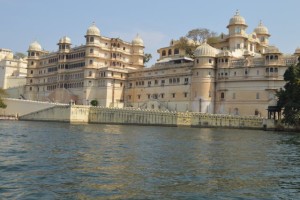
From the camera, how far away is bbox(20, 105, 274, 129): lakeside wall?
5509 centimetres

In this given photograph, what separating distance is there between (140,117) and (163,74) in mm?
13168

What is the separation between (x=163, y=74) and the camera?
Answer: 238 ft

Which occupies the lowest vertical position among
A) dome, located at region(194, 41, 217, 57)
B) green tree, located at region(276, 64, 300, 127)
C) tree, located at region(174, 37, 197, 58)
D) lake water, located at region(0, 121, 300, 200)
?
lake water, located at region(0, 121, 300, 200)

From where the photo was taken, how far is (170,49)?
81.4 metres

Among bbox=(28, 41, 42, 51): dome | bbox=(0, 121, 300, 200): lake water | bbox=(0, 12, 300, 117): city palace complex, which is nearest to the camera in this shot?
bbox=(0, 121, 300, 200): lake water

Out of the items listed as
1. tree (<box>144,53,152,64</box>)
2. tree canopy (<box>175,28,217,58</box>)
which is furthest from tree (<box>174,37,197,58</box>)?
tree (<box>144,53,152,64</box>)

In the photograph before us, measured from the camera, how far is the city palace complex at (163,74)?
6084 centimetres

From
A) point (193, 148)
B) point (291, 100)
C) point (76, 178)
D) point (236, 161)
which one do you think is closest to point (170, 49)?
point (291, 100)

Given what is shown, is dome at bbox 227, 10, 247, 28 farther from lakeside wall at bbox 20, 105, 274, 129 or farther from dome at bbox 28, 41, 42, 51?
dome at bbox 28, 41, 42, 51

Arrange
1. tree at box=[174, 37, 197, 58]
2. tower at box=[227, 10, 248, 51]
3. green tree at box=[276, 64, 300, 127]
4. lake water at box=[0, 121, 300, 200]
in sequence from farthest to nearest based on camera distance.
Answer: tree at box=[174, 37, 197, 58] → tower at box=[227, 10, 248, 51] → green tree at box=[276, 64, 300, 127] → lake water at box=[0, 121, 300, 200]

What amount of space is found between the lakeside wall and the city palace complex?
301 cm

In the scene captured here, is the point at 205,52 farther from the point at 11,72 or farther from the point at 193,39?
the point at 11,72

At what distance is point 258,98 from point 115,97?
97.0 ft

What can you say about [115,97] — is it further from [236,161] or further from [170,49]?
[236,161]
